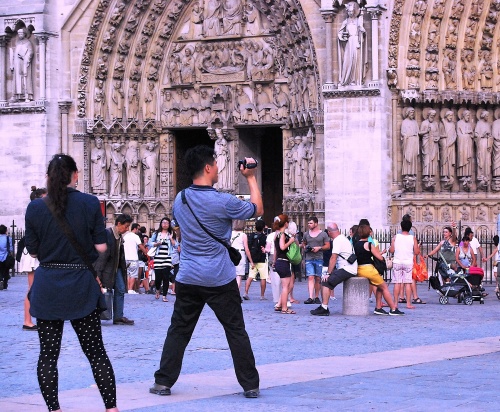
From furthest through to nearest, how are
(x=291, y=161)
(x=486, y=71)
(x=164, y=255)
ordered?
(x=291, y=161) < (x=486, y=71) < (x=164, y=255)

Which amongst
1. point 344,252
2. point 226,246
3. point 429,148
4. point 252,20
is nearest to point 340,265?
point 344,252

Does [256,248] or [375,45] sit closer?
[256,248]

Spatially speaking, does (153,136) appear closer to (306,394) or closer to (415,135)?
(415,135)

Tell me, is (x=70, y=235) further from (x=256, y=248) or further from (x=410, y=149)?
(x=410, y=149)

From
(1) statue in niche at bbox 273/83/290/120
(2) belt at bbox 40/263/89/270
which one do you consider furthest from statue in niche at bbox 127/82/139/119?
(2) belt at bbox 40/263/89/270

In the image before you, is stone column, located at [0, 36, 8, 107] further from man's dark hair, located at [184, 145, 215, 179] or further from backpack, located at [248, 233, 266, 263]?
man's dark hair, located at [184, 145, 215, 179]

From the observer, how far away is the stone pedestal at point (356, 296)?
1969 cm

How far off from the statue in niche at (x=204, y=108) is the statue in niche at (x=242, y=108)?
2.57 ft

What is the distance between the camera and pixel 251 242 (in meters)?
24.4

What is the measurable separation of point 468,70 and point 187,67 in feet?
26.2

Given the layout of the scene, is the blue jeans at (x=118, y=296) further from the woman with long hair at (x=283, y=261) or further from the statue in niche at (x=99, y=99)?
the statue in niche at (x=99, y=99)

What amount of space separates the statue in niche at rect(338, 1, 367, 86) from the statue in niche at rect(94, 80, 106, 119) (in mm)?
7660

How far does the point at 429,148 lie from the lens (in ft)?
98.2

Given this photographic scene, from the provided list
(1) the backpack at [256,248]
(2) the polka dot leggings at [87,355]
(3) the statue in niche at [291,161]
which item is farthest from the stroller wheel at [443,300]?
(2) the polka dot leggings at [87,355]
